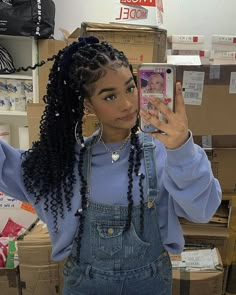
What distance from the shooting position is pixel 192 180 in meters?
0.68

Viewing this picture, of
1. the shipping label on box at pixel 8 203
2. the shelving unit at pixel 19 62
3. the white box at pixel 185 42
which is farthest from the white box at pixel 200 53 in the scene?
the shipping label on box at pixel 8 203

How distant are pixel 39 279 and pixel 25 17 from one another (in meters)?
1.29

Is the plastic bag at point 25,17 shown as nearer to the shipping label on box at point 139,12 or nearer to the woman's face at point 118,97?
the shipping label on box at point 139,12

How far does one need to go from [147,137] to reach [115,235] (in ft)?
0.83

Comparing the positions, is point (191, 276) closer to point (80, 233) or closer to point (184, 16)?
point (80, 233)

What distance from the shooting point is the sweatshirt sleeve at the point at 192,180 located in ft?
2.15

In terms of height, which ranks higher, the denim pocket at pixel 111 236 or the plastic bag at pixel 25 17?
the plastic bag at pixel 25 17

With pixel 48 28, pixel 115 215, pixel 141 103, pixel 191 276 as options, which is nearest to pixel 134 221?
pixel 115 215

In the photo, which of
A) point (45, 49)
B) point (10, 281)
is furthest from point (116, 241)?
point (45, 49)

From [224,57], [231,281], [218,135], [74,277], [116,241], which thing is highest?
[224,57]

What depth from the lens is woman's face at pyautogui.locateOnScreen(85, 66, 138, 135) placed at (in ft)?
2.54

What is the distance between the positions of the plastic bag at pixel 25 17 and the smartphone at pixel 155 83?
129cm

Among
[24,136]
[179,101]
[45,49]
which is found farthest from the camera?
[24,136]

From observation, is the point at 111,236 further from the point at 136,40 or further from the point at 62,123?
the point at 136,40
